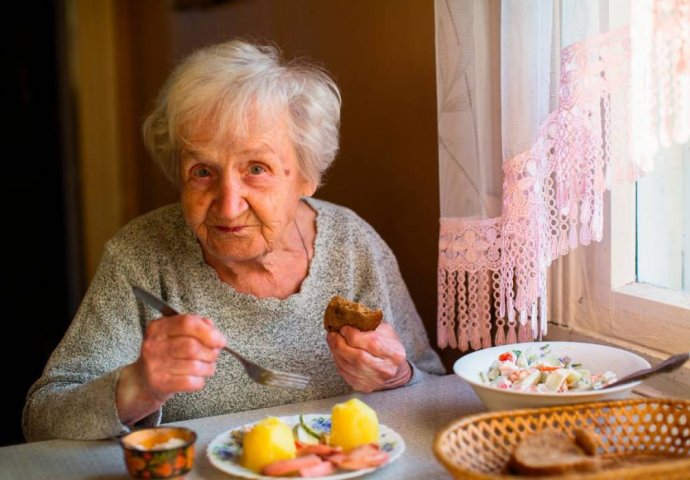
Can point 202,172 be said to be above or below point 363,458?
above

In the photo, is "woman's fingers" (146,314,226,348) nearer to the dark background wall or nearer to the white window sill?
the white window sill

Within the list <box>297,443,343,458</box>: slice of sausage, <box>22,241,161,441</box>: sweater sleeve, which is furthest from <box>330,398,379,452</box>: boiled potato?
<box>22,241,161,441</box>: sweater sleeve

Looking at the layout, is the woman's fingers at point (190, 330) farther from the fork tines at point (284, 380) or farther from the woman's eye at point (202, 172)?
the woman's eye at point (202, 172)

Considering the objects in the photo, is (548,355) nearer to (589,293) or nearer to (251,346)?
(589,293)

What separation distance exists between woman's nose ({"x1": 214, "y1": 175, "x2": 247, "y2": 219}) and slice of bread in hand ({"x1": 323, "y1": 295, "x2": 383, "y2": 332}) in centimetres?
26

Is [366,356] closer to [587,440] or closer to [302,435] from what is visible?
[302,435]

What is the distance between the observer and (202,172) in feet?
5.32

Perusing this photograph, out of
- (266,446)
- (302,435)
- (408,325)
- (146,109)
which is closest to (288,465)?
(266,446)

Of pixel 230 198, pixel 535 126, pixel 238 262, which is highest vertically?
pixel 535 126

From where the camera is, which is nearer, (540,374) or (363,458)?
(363,458)

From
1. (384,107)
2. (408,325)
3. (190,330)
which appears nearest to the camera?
(190,330)

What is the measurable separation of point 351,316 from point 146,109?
8.94 feet

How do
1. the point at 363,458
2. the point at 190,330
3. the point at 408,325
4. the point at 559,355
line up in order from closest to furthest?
the point at 363,458 < the point at 190,330 < the point at 559,355 < the point at 408,325

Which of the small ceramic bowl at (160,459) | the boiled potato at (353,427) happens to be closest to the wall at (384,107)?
the boiled potato at (353,427)
